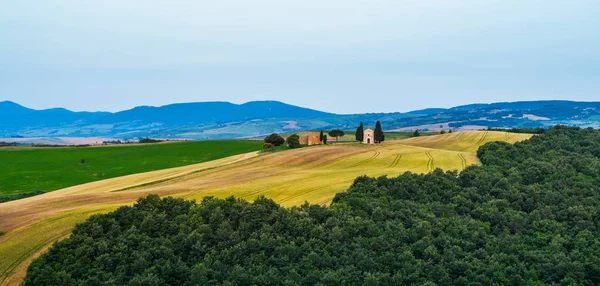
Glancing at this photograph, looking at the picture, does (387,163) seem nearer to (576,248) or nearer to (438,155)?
(438,155)

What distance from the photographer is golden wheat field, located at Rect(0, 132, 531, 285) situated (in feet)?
110

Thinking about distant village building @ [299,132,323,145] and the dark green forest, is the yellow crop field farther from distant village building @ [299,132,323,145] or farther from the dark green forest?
the dark green forest

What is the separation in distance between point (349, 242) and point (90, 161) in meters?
89.0

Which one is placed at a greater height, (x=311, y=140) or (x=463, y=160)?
(x=311, y=140)

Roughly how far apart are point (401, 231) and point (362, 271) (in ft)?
25.2

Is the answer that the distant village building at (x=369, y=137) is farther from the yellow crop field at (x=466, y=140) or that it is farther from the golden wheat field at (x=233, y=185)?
the golden wheat field at (x=233, y=185)

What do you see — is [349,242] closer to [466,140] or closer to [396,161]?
[396,161]

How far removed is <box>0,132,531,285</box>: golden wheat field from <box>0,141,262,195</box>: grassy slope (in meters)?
19.7

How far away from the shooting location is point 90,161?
106438 millimetres

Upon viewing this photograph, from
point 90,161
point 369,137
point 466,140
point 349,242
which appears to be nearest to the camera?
point 349,242

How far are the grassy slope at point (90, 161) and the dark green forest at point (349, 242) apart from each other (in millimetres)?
51704

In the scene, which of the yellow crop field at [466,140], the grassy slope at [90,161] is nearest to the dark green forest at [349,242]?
the yellow crop field at [466,140]

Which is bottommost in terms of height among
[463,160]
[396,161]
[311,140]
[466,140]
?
[463,160]

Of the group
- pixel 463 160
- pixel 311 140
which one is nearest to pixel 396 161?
pixel 463 160
